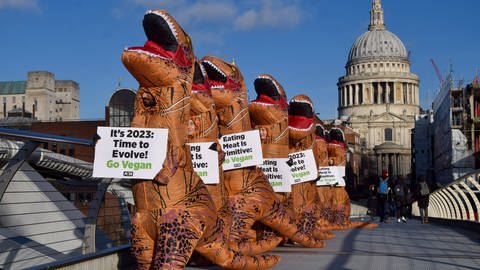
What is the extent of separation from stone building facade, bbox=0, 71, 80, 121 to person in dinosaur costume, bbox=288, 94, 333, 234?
86242 mm

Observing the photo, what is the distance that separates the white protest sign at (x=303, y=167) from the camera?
10.9 meters

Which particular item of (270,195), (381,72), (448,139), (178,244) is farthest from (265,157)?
(381,72)

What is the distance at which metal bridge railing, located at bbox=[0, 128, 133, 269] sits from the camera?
235 inches

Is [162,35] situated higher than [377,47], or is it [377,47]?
[377,47]

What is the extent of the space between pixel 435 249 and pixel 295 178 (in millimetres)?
2495

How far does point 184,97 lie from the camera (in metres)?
6.29

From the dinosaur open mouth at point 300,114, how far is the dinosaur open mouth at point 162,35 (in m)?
4.85

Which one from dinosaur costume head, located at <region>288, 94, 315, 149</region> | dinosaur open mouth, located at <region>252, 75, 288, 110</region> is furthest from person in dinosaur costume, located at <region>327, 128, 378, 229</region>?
dinosaur open mouth, located at <region>252, 75, 288, 110</region>

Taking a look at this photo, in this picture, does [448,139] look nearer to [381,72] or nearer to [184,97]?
[184,97]

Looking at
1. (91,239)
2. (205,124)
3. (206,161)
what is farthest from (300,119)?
(91,239)

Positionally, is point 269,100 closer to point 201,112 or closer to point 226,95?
point 226,95

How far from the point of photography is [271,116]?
9.65 m

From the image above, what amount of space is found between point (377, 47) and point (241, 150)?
11727cm

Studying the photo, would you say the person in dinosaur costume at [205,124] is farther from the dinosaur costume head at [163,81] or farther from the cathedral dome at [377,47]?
the cathedral dome at [377,47]
